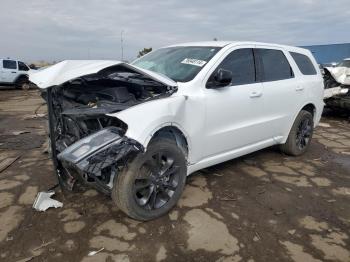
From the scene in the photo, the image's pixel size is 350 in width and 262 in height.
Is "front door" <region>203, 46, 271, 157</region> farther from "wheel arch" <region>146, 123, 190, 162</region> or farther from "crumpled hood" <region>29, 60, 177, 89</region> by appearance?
"crumpled hood" <region>29, 60, 177, 89</region>

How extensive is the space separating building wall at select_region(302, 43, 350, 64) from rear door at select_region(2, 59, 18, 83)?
2099cm

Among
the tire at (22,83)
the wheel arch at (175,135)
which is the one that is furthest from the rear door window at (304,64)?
the tire at (22,83)

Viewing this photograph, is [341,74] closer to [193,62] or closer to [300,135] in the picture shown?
[300,135]

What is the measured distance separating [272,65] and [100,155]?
10.2 feet

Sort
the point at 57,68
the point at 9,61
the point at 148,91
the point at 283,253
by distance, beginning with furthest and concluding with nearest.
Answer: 1. the point at 9,61
2. the point at 148,91
3. the point at 57,68
4. the point at 283,253

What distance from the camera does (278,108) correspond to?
5.12 metres

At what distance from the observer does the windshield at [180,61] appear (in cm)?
416

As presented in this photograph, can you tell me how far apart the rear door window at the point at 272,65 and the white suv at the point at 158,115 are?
18mm

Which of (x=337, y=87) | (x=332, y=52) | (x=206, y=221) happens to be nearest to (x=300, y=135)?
(x=206, y=221)

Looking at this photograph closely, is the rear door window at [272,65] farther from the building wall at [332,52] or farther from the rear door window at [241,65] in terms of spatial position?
the building wall at [332,52]

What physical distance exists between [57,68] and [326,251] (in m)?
2.95

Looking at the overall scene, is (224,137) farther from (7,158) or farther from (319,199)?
(7,158)

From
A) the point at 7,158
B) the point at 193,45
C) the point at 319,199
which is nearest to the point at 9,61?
the point at 7,158

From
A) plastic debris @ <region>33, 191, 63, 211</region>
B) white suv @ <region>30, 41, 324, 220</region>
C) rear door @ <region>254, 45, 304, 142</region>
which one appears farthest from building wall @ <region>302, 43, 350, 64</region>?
plastic debris @ <region>33, 191, 63, 211</region>
